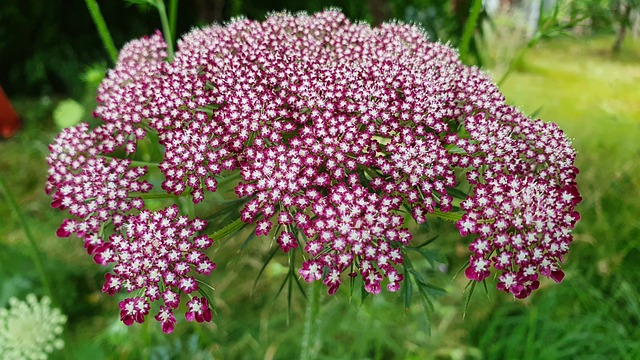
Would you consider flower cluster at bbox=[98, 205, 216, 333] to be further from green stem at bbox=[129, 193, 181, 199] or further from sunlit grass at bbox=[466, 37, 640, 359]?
sunlit grass at bbox=[466, 37, 640, 359]

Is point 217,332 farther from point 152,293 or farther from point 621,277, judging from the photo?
point 621,277

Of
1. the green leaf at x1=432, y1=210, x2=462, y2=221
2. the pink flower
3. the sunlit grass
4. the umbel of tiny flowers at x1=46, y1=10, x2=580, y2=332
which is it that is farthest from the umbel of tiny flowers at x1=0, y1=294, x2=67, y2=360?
the sunlit grass

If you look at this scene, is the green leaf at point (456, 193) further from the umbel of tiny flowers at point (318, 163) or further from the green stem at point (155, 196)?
the green stem at point (155, 196)

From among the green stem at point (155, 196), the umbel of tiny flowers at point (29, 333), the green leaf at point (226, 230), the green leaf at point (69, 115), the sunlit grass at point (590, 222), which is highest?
the green leaf at point (69, 115)

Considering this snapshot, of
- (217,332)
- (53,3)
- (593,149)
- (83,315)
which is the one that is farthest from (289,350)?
(53,3)

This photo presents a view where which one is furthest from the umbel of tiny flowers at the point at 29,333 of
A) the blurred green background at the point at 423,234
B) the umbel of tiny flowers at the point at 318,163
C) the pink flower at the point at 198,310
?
the pink flower at the point at 198,310
